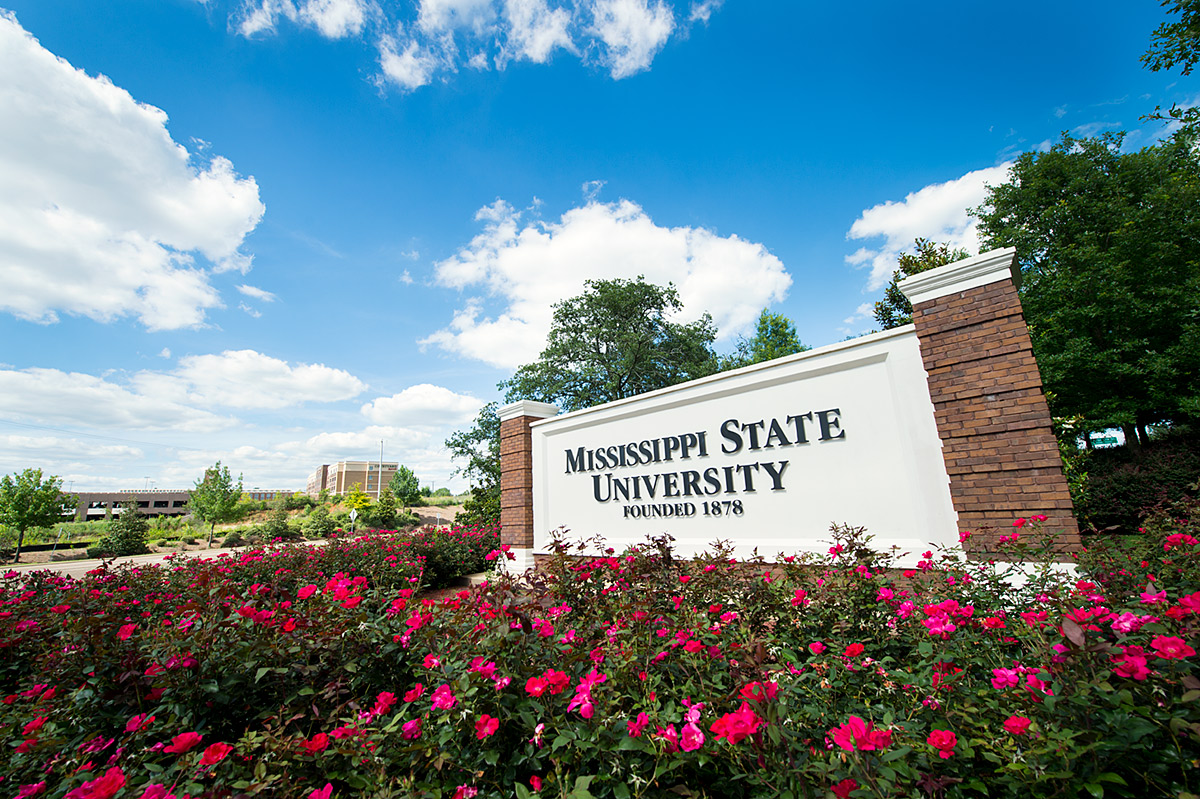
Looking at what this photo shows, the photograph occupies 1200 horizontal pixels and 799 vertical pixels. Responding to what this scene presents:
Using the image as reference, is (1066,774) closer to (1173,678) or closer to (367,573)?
(1173,678)

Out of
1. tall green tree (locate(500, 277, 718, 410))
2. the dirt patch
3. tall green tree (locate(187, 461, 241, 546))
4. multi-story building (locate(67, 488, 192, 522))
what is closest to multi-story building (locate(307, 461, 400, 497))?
multi-story building (locate(67, 488, 192, 522))

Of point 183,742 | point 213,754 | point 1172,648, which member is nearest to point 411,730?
point 213,754

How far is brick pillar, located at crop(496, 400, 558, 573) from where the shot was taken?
938 centimetres

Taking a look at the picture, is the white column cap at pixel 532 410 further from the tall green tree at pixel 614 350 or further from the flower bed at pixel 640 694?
the tall green tree at pixel 614 350

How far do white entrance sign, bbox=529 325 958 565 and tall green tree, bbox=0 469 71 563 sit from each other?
32802 mm

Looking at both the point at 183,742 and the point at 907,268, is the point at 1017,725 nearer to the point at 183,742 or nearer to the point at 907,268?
the point at 183,742

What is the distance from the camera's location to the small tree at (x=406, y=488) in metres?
55.5

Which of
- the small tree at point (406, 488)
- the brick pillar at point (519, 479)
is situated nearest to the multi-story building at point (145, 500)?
the small tree at point (406, 488)

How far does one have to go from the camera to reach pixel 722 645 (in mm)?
2502

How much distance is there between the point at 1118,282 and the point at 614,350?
20.3 meters

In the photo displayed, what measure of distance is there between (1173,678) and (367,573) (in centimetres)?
922

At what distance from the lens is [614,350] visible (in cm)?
2680

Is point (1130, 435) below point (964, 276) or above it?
below

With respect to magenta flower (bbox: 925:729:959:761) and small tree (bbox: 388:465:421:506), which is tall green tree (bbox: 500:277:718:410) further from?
small tree (bbox: 388:465:421:506)
